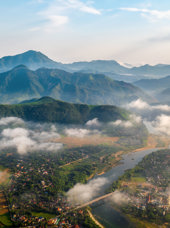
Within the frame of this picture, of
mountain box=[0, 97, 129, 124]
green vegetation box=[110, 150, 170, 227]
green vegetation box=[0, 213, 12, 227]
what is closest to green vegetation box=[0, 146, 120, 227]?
green vegetation box=[0, 213, 12, 227]

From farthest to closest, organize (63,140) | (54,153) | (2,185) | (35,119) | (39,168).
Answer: (35,119) → (63,140) → (54,153) → (39,168) → (2,185)

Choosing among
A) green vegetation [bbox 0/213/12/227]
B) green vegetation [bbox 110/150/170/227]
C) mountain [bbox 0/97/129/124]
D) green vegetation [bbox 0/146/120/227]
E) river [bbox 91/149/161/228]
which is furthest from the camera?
mountain [bbox 0/97/129/124]

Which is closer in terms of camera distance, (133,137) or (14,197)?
(14,197)

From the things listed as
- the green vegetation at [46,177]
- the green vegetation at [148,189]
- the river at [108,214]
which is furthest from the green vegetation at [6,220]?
the green vegetation at [148,189]

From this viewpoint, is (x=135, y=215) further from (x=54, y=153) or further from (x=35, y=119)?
(x=35, y=119)

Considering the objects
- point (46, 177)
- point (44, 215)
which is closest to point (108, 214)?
point (44, 215)

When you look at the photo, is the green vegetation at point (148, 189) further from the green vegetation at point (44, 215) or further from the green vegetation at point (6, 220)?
the green vegetation at point (6, 220)

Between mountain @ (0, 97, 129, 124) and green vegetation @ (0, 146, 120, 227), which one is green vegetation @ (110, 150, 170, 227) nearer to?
green vegetation @ (0, 146, 120, 227)

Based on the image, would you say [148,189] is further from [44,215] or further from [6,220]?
[6,220]

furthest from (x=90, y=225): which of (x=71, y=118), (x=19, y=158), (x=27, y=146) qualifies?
(x=71, y=118)

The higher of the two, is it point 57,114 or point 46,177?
point 57,114

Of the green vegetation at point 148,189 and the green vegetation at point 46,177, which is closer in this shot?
the green vegetation at point 148,189
